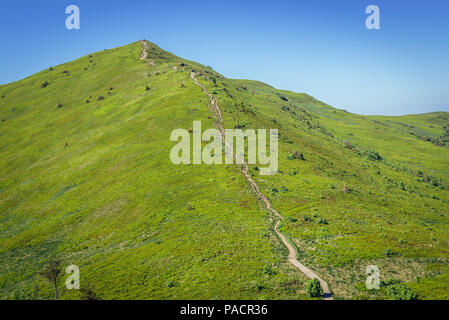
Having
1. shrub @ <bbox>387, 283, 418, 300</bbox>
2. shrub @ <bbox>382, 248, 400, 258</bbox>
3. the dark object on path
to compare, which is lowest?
the dark object on path

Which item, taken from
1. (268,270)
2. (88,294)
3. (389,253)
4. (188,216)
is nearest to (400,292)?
(389,253)

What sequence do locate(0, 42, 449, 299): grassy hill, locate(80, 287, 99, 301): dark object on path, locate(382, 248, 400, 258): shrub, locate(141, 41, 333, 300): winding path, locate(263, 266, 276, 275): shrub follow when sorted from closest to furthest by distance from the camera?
locate(141, 41, 333, 300): winding path → locate(263, 266, 276, 275): shrub → locate(0, 42, 449, 299): grassy hill → locate(80, 287, 99, 301): dark object on path → locate(382, 248, 400, 258): shrub

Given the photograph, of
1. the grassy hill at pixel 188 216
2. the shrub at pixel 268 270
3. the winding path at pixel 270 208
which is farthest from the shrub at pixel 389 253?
the shrub at pixel 268 270

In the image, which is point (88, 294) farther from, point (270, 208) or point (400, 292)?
point (400, 292)

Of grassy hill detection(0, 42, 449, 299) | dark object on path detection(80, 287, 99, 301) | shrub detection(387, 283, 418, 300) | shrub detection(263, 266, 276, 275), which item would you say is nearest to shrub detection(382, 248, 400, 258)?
grassy hill detection(0, 42, 449, 299)

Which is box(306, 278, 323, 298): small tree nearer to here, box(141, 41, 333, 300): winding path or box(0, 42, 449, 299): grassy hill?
box(141, 41, 333, 300): winding path

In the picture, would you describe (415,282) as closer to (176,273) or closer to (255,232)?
(255,232)

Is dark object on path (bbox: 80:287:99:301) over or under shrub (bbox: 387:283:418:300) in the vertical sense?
under

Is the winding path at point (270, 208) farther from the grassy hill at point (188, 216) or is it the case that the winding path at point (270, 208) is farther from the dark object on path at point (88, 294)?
the dark object on path at point (88, 294)
